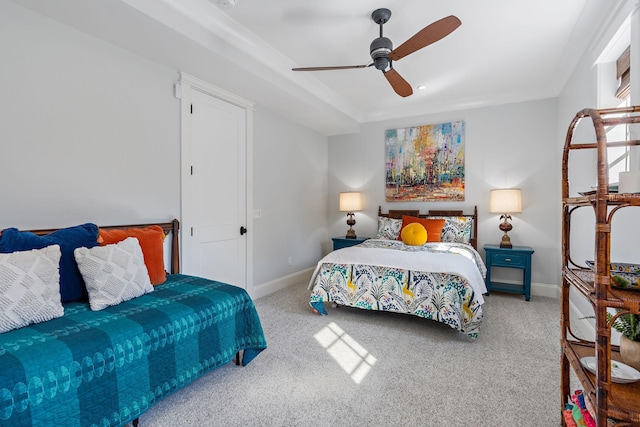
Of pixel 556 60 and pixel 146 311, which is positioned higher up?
pixel 556 60

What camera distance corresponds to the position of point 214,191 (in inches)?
134

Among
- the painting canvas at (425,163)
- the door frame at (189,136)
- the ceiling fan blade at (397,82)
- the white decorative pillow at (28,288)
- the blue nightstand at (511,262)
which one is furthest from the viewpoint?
the painting canvas at (425,163)

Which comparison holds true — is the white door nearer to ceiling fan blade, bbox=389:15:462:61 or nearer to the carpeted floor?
the carpeted floor

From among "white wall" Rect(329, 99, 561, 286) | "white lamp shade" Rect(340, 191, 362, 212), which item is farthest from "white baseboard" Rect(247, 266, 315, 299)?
"white wall" Rect(329, 99, 561, 286)

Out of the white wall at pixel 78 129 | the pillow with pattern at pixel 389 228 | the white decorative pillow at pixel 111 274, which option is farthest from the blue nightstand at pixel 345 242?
the white decorative pillow at pixel 111 274

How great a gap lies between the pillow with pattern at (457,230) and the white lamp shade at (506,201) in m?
0.36

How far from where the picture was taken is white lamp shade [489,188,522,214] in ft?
13.1

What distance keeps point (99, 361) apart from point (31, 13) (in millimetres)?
2257

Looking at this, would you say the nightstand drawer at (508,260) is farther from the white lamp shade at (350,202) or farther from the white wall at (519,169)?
the white lamp shade at (350,202)

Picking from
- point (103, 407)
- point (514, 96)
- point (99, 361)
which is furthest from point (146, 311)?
point (514, 96)

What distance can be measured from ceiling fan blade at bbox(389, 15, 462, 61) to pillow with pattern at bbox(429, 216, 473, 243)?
256 cm

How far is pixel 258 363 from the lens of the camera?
235cm

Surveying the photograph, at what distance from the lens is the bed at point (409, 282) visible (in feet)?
8.91

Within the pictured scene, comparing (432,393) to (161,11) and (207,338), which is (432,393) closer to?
(207,338)
